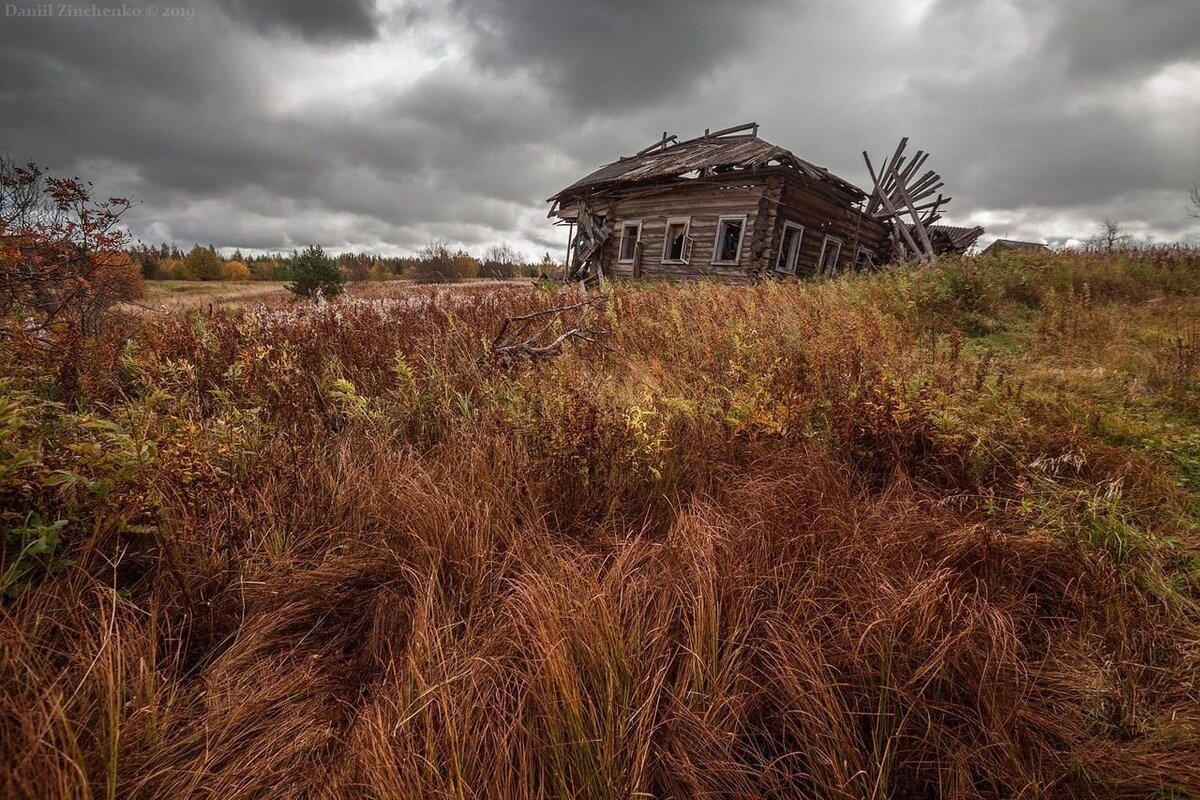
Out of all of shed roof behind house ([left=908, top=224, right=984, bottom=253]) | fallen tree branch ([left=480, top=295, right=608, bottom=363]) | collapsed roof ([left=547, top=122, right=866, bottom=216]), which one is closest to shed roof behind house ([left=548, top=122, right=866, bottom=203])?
collapsed roof ([left=547, top=122, right=866, bottom=216])

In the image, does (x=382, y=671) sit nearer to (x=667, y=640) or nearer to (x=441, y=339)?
(x=667, y=640)

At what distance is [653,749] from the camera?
1.37 meters

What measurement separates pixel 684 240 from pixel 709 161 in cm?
231

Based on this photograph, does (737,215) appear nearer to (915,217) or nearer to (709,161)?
(709,161)

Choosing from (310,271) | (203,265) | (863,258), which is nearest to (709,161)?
(863,258)

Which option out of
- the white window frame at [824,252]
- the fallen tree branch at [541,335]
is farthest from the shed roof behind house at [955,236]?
the fallen tree branch at [541,335]

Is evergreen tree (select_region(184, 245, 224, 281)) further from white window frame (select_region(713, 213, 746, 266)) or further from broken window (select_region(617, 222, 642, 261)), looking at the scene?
white window frame (select_region(713, 213, 746, 266))

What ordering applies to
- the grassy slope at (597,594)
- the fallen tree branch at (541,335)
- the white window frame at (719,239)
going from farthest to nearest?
the white window frame at (719,239) < the fallen tree branch at (541,335) < the grassy slope at (597,594)

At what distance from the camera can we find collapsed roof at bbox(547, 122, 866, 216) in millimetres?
13000

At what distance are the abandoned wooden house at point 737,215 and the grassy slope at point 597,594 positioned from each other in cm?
1130

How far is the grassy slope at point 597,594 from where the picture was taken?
4.17 ft

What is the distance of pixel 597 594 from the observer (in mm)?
1602

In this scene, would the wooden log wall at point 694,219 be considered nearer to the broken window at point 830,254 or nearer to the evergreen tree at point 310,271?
the broken window at point 830,254

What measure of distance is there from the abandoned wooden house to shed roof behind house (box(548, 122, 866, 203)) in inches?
1.7
